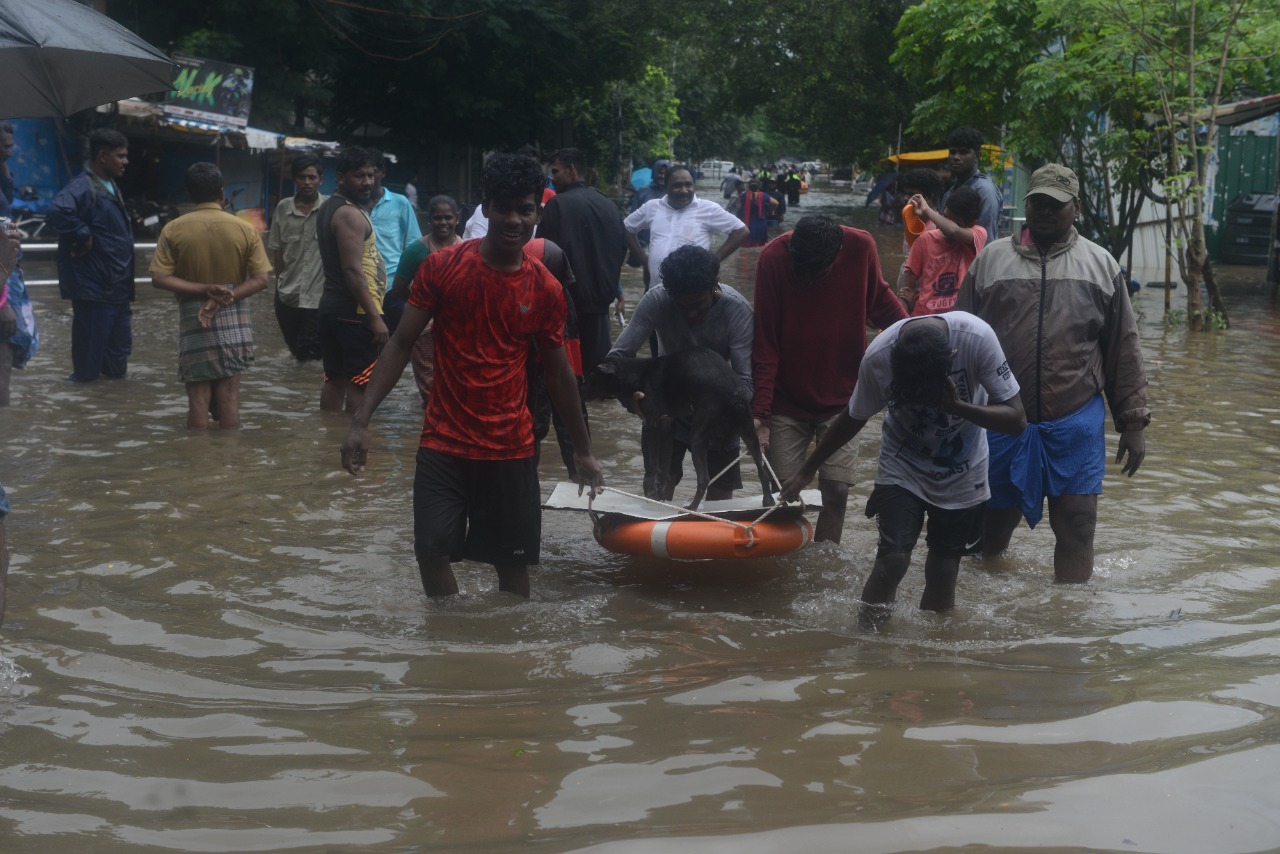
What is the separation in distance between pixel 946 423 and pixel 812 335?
1250 millimetres

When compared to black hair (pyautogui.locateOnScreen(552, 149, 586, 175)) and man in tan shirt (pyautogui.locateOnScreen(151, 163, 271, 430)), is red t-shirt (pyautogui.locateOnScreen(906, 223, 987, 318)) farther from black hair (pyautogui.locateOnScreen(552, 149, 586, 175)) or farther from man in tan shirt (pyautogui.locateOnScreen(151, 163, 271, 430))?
man in tan shirt (pyautogui.locateOnScreen(151, 163, 271, 430))

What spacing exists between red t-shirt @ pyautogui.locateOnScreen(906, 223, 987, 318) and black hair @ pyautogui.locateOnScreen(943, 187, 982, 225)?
7 cm

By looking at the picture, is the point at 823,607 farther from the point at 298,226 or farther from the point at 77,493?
the point at 298,226

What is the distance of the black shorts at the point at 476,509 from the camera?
5.09 metres

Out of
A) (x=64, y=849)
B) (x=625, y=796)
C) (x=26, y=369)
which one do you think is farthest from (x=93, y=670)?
(x=26, y=369)

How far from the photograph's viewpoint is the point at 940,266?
Result: 751 cm

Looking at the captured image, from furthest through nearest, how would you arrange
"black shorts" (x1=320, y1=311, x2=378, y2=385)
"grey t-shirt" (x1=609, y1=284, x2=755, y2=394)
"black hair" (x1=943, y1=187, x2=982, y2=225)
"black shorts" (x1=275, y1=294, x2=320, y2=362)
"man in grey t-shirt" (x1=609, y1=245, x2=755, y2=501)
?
"black shorts" (x1=275, y1=294, x2=320, y2=362) → "black shorts" (x1=320, y1=311, x2=378, y2=385) → "black hair" (x1=943, y1=187, x2=982, y2=225) → "grey t-shirt" (x1=609, y1=284, x2=755, y2=394) → "man in grey t-shirt" (x1=609, y1=245, x2=755, y2=501)

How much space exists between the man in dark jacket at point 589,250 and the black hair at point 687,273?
2186 millimetres

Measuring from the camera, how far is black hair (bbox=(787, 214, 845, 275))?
5.91 meters

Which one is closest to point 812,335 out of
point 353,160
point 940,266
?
Answer: point 940,266

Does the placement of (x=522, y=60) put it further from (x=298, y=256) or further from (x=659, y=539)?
(x=659, y=539)

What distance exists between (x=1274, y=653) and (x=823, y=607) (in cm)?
171

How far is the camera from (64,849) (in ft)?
11.2

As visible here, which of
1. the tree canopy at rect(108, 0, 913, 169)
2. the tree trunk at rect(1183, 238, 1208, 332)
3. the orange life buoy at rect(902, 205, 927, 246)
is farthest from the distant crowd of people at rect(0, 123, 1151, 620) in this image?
the tree canopy at rect(108, 0, 913, 169)
